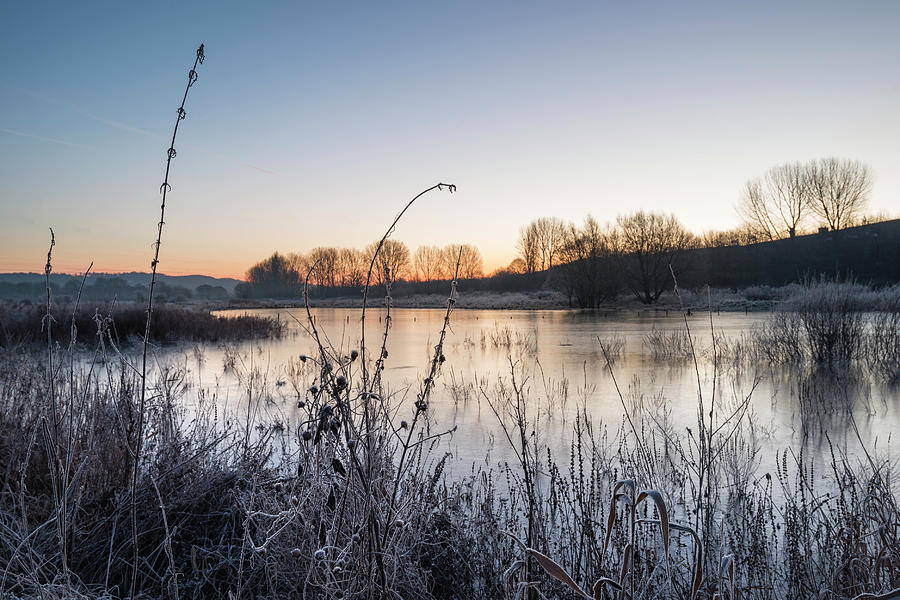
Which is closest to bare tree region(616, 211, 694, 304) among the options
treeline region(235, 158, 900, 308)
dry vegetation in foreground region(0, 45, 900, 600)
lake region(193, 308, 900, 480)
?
treeline region(235, 158, 900, 308)

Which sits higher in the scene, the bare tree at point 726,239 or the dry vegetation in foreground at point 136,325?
the bare tree at point 726,239

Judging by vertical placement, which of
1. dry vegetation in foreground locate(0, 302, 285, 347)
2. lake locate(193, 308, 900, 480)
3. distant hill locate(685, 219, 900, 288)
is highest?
distant hill locate(685, 219, 900, 288)

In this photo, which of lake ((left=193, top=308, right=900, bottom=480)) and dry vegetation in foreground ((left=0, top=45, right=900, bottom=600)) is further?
lake ((left=193, top=308, right=900, bottom=480))

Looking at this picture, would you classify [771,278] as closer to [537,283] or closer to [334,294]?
[537,283]

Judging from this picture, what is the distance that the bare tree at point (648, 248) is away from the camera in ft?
131

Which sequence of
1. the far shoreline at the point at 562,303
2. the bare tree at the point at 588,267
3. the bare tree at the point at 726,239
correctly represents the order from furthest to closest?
the bare tree at the point at 726,239, the bare tree at the point at 588,267, the far shoreline at the point at 562,303

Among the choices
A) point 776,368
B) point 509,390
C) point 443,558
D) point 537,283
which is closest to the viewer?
point 443,558

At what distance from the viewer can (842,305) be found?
10.6 meters

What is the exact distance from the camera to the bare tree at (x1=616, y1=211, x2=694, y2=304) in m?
40.1

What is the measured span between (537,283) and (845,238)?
28.8m

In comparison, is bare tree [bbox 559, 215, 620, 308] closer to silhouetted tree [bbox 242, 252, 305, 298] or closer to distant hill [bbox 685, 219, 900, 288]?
distant hill [bbox 685, 219, 900, 288]

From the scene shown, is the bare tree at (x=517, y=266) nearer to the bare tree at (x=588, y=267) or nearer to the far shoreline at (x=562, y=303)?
the far shoreline at (x=562, y=303)

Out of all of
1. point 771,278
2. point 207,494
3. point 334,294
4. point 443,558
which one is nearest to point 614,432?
point 443,558

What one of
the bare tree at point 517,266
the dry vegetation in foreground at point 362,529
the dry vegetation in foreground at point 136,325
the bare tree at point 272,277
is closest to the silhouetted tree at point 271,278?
the bare tree at point 272,277
